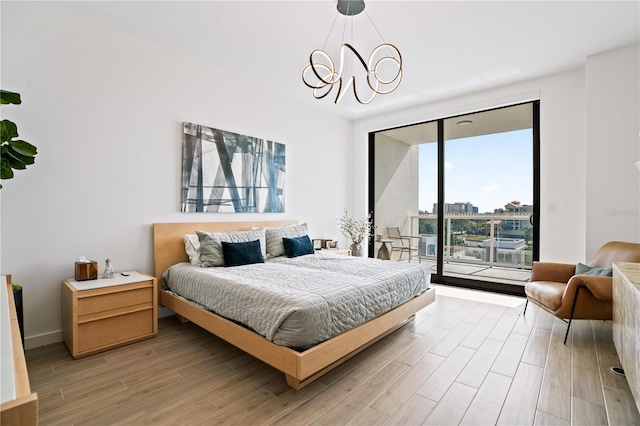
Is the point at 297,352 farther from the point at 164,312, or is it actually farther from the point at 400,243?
the point at 400,243

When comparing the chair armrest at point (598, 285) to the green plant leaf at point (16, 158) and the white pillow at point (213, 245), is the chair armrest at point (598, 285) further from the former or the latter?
the green plant leaf at point (16, 158)

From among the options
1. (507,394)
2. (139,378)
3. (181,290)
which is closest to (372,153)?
(181,290)

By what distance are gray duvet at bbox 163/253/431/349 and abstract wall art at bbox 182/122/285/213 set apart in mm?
877

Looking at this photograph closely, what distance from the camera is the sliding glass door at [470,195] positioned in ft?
14.1

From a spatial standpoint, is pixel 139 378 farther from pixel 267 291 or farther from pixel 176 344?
pixel 267 291

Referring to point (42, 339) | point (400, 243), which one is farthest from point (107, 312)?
point (400, 243)

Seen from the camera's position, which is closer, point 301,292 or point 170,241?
point 301,292

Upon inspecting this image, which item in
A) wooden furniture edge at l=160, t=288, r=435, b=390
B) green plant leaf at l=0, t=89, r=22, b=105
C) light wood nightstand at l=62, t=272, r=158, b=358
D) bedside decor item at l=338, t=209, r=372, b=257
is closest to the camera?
wooden furniture edge at l=160, t=288, r=435, b=390

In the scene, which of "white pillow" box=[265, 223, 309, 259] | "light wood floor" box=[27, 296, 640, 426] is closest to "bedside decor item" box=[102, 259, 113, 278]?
"light wood floor" box=[27, 296, 640, 426]

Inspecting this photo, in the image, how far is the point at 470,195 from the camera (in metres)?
4.75

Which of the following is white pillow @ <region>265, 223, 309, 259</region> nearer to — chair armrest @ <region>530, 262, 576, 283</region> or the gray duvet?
the gray duvet

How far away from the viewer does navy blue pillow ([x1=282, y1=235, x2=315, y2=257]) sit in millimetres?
3822

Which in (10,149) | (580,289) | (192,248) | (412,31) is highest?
(412,31)

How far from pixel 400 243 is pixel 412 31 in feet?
11.2
